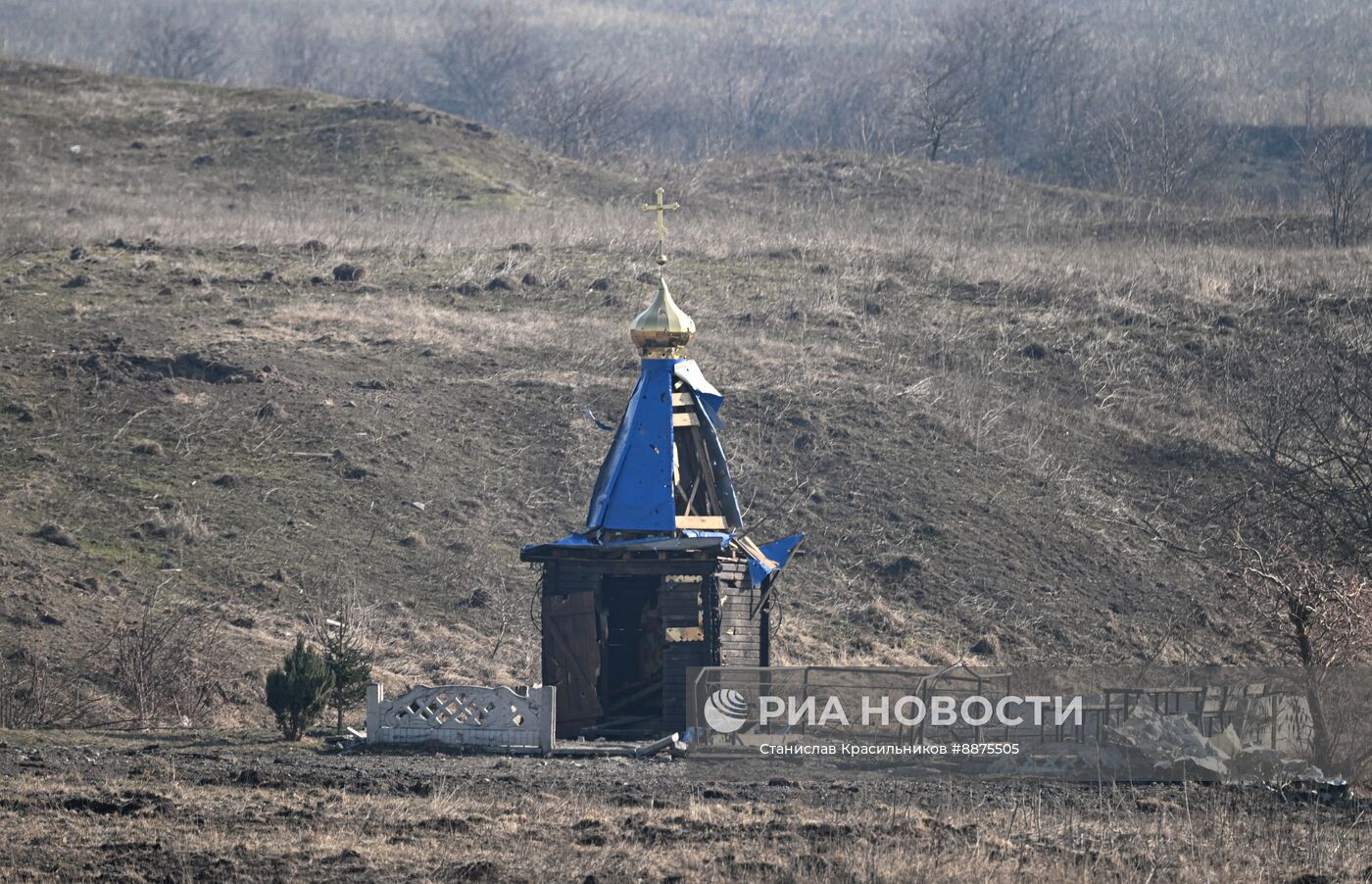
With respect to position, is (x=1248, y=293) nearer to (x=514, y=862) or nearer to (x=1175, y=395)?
(x=1175, y=395)

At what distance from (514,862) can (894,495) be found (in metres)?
22.7

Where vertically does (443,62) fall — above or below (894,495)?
above

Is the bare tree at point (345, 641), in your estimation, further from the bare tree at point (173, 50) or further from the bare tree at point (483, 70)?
the bare tree at point (173, 50)

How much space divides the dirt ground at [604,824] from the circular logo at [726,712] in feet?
2.24

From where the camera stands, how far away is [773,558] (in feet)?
85.1

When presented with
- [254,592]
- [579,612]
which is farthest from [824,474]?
[579,612]

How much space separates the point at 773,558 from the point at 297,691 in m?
6.57

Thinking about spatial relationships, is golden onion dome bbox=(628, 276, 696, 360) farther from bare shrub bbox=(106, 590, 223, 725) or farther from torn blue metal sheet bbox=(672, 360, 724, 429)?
bare shrub bbox=(106, 590, 223, 725)

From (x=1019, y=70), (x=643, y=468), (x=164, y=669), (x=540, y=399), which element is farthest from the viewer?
(x=1019, y=70)

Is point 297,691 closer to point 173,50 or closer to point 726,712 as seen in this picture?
point 726,712

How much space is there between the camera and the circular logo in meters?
22.4

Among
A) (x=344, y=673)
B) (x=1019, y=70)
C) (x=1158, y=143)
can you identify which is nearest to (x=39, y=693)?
(x=344, y=673)

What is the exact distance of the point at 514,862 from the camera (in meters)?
17.0

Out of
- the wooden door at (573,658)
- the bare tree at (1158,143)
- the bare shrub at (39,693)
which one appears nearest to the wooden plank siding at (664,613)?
the wooden door at (573,658)
